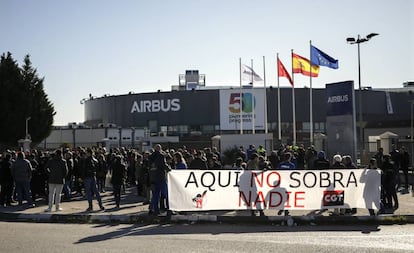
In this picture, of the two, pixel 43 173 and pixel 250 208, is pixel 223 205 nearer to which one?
pixel 250 208

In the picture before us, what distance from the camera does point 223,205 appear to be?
13.2 metres

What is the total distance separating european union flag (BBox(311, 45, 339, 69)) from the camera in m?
32.2

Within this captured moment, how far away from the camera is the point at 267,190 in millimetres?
13203

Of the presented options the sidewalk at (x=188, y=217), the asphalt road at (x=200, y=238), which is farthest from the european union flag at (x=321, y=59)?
the asphalt road at (x=200, y=238)

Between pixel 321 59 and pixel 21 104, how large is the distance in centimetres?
2838

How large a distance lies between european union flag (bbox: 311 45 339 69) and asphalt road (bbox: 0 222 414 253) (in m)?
21.2

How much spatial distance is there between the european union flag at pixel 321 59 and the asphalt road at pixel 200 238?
21.2m

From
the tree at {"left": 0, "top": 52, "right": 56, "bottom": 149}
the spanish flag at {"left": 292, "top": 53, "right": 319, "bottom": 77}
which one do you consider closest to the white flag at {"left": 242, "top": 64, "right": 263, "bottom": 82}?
the spanish flag at {"left": 292, "top": 53, "right": 319, "bottom": 77}

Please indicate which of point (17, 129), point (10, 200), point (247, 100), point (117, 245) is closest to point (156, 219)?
point (117, 245)

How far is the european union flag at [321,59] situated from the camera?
106 feet

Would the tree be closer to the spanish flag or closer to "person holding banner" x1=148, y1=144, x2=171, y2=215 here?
the spanish flag

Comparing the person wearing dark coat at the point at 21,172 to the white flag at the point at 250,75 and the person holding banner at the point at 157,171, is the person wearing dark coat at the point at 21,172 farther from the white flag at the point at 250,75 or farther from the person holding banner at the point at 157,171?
the white flag at the point at 250,75

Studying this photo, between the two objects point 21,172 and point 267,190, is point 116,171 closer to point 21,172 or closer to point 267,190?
point 21,172

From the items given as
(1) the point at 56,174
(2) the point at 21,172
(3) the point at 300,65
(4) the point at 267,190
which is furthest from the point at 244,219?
(3) the point at 300,65
